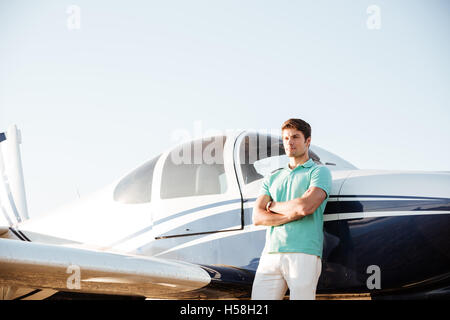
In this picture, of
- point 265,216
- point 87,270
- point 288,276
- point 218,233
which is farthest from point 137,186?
point 288,276

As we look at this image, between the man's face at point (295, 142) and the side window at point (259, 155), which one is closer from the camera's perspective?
the man's face at point (295, 142)

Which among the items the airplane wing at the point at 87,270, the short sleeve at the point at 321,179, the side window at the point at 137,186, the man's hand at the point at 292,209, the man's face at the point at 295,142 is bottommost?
the airplane wing at the point at 87,270

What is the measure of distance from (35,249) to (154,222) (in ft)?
5.45

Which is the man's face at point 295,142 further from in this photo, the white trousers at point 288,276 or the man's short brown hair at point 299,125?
the white trousers at point 288,276

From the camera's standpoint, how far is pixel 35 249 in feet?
9.76

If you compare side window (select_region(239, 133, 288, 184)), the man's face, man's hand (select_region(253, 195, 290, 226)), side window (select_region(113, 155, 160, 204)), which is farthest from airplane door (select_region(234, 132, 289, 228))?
side window (select_region(113, 155, 160, 204))

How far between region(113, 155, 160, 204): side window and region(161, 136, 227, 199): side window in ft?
0.68

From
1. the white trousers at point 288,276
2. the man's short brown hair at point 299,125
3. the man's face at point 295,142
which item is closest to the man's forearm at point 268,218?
the white trousers at point 288,276

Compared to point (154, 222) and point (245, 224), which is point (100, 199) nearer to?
point (154, 222)

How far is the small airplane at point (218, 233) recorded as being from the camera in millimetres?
3197
